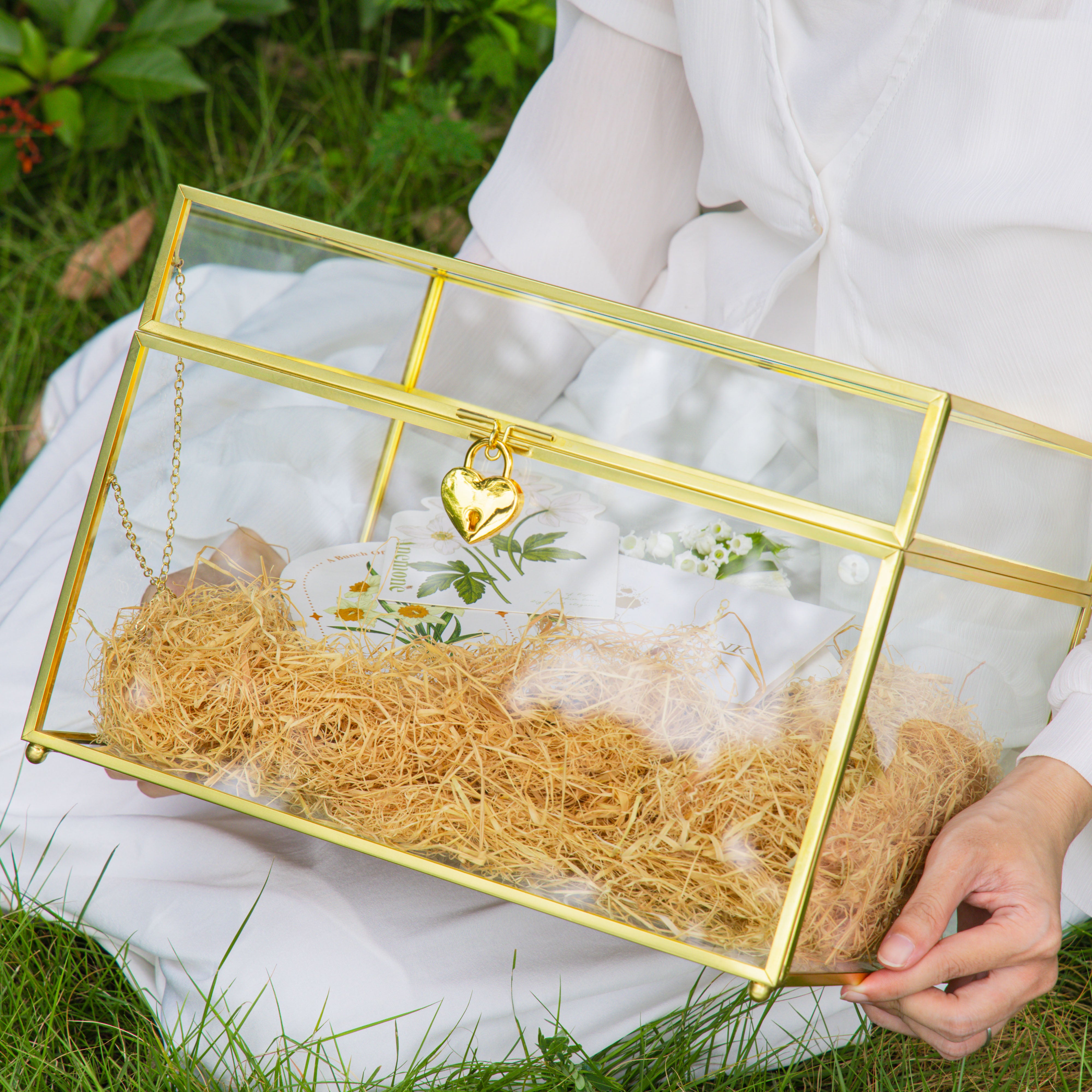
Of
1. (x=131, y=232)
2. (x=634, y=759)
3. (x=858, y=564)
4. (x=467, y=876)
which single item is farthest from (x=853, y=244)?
(x=131, y=232)

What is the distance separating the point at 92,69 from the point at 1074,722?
2114mm

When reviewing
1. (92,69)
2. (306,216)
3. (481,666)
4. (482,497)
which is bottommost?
(481,666)

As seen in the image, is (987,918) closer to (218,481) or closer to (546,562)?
(546,562)

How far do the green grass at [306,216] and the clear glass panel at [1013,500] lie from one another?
0.53m

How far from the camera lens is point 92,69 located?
6.17ft

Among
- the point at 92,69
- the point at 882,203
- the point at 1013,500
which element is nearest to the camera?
the point at 1013,500

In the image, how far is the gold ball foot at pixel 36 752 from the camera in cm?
78

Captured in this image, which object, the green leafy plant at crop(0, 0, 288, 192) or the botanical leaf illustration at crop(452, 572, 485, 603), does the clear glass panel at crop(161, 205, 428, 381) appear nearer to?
the botanical leaf illustration at crop(452, 572, 485, 603)

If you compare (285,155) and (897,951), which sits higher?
(285,155)

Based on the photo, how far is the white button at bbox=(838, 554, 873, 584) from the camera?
24.7 inches

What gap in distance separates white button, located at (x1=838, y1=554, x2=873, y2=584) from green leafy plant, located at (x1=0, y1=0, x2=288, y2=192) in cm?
169

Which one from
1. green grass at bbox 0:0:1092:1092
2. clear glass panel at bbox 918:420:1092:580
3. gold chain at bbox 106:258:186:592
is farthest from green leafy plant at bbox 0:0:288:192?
clear glass panel at bbox 918:420:1092:580

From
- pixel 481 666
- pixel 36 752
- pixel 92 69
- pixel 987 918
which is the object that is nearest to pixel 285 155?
pixel 92 69

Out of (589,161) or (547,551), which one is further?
(589,161)
